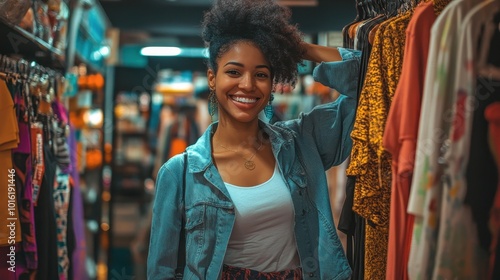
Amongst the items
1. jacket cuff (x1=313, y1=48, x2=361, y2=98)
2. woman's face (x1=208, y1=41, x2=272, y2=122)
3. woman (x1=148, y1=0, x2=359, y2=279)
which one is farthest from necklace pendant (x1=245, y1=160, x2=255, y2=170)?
jacket cuff (x1=313, y1=48, x2=361, y2=98)

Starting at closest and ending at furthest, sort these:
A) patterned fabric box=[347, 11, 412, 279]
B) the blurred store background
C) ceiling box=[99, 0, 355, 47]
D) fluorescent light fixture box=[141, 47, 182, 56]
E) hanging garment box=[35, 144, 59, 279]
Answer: patterned fabric box=[347, 11, 412, 279] < hanging garment box=[35, 144, 59, 279] < the blurred store background < ceiling box=[99, 0, 355, 47] < fluorescent light fixture box=[141, 47, 182, 56]

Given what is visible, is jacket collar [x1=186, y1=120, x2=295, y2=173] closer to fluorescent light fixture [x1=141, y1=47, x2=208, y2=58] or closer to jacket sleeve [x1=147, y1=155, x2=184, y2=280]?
jacket sleeve [x1=147, y1=155, x2=184, y2=280]

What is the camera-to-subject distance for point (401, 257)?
171cm

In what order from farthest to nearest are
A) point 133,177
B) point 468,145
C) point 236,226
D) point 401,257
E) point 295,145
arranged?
1. point 133,177
2. point 295,145
3. point 236,226
4. point 401,257
5. point 468,145

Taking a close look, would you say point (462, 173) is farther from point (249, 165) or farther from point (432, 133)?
point (249, 165)

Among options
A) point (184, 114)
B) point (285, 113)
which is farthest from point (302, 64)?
point (184, 114)

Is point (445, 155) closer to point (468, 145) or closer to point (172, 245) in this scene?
point (468, 145)

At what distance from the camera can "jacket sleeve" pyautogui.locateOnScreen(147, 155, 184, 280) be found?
2.07 m

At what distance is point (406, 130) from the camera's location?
5.19 feet

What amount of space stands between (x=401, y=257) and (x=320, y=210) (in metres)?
0.46

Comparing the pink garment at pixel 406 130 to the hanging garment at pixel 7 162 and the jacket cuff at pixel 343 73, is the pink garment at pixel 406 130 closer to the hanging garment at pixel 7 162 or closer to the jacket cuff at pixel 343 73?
the jacket cuff at pixel 343 73

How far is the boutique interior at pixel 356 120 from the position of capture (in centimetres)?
145

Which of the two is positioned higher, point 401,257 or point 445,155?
point 445,155

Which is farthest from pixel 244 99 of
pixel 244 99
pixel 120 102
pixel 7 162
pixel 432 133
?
pixel 120 102
